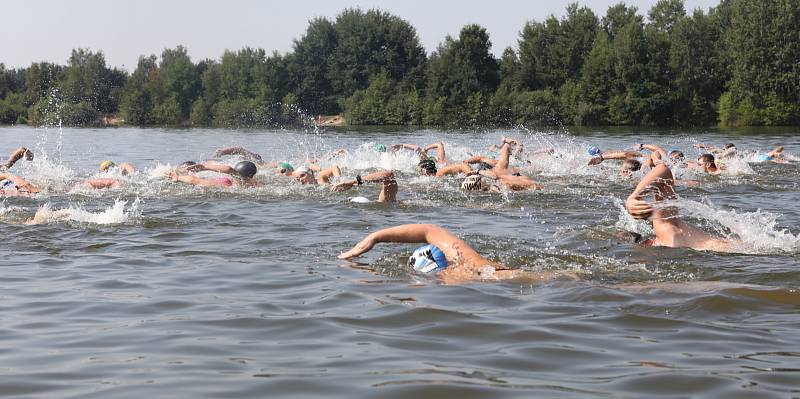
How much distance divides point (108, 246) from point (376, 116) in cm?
6176

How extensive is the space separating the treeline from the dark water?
48651mm

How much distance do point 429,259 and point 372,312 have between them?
140cm

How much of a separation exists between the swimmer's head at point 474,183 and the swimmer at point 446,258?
19.9ft

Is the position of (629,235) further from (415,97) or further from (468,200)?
(415,97)

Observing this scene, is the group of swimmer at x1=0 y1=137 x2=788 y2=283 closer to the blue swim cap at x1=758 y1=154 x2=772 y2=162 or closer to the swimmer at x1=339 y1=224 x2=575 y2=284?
the swimmer at x1=339 y1=224 x2=575 y2=284

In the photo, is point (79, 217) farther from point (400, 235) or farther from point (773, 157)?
point (773, 157)

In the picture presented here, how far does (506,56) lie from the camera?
238 ft

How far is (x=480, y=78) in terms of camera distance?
2763 inches

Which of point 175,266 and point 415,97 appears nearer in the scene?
point 175,266

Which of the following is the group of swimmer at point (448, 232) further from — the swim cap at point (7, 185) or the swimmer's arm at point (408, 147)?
the swimmer's arm at point (408, 147)

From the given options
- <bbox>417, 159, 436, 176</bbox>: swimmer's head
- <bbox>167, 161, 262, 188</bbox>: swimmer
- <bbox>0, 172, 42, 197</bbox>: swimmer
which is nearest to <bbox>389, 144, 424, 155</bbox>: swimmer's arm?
<bbox>417, 159, 436, 176</bbox>: swimmer's head

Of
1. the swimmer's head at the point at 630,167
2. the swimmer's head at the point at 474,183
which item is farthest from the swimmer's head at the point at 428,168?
the swimmer's head at the point at 630,167

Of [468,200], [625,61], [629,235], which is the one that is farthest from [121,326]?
[625,61]

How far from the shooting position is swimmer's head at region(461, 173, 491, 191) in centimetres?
1345
